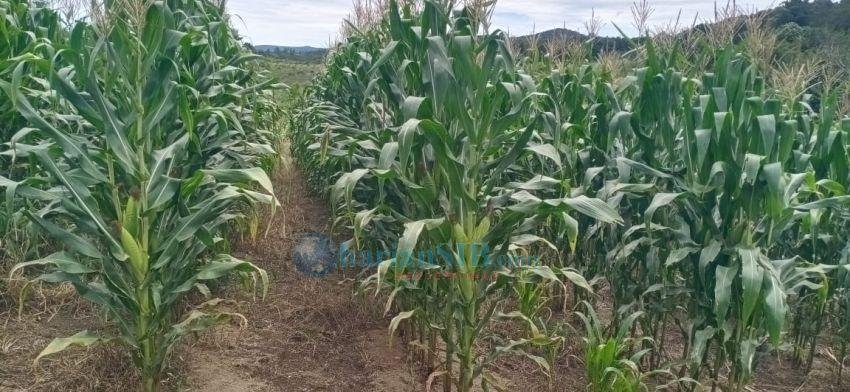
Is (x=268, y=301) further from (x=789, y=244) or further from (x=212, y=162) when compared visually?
(x=789, y=244)

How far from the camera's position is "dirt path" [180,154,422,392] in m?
3.86

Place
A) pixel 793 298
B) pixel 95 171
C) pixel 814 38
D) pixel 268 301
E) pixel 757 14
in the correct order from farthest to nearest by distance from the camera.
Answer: pixel 814 38 < pixel 268 301 < pixel 793 298 < pixel 757 14 < pixel 95 171

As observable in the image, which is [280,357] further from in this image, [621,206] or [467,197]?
[621,206]

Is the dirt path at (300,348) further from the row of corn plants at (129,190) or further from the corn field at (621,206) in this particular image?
the row of corn plants at (129,190)

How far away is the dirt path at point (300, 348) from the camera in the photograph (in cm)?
386

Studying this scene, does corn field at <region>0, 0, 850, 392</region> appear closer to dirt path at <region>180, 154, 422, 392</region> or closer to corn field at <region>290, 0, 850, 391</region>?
corn field at <region>290, 0, 850, 391</region>

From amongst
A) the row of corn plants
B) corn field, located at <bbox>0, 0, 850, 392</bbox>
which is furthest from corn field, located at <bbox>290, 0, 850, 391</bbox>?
the row of corn plants

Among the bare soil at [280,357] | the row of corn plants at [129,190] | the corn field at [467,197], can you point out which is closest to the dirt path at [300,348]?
the bare soil at [280,357]

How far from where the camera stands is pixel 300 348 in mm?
4344

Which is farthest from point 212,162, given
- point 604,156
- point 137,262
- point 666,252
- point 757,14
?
point 757,14

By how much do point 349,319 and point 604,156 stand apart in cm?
224

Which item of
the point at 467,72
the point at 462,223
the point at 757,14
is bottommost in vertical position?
the point at 462,223

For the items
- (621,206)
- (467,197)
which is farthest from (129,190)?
(621,206)

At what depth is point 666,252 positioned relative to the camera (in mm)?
3752
